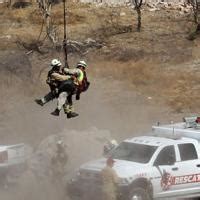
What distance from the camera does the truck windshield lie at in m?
13.5

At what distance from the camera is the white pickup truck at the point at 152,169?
12.8 m

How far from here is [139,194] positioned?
1278 centimetres

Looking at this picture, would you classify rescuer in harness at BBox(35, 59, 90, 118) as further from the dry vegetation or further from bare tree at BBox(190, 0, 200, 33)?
bare tree at BBox(190, 0, 200, 33)

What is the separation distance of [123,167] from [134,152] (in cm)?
89

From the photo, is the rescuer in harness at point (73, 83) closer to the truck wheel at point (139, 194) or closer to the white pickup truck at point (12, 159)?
the truck wheel at point (139, 194)

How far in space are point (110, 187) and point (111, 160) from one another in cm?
70

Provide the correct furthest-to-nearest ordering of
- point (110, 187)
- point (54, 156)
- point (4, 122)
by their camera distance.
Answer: point (4, 122) → point (54, 156) → point (110, 187)

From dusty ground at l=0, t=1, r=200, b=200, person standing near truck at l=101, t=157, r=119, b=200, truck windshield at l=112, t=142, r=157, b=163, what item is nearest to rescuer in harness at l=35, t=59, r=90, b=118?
person standing near truck at l=101, t=157, r=119, b=200

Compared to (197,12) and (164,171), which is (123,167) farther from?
(197,12)

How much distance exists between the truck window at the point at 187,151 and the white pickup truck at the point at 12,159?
13.4 feet

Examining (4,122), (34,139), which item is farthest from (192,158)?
(4,122)

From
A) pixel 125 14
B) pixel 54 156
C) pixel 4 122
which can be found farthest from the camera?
pixel 125 14

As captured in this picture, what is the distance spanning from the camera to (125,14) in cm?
4359

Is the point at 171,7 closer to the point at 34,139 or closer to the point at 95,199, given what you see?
the point at 34,139
